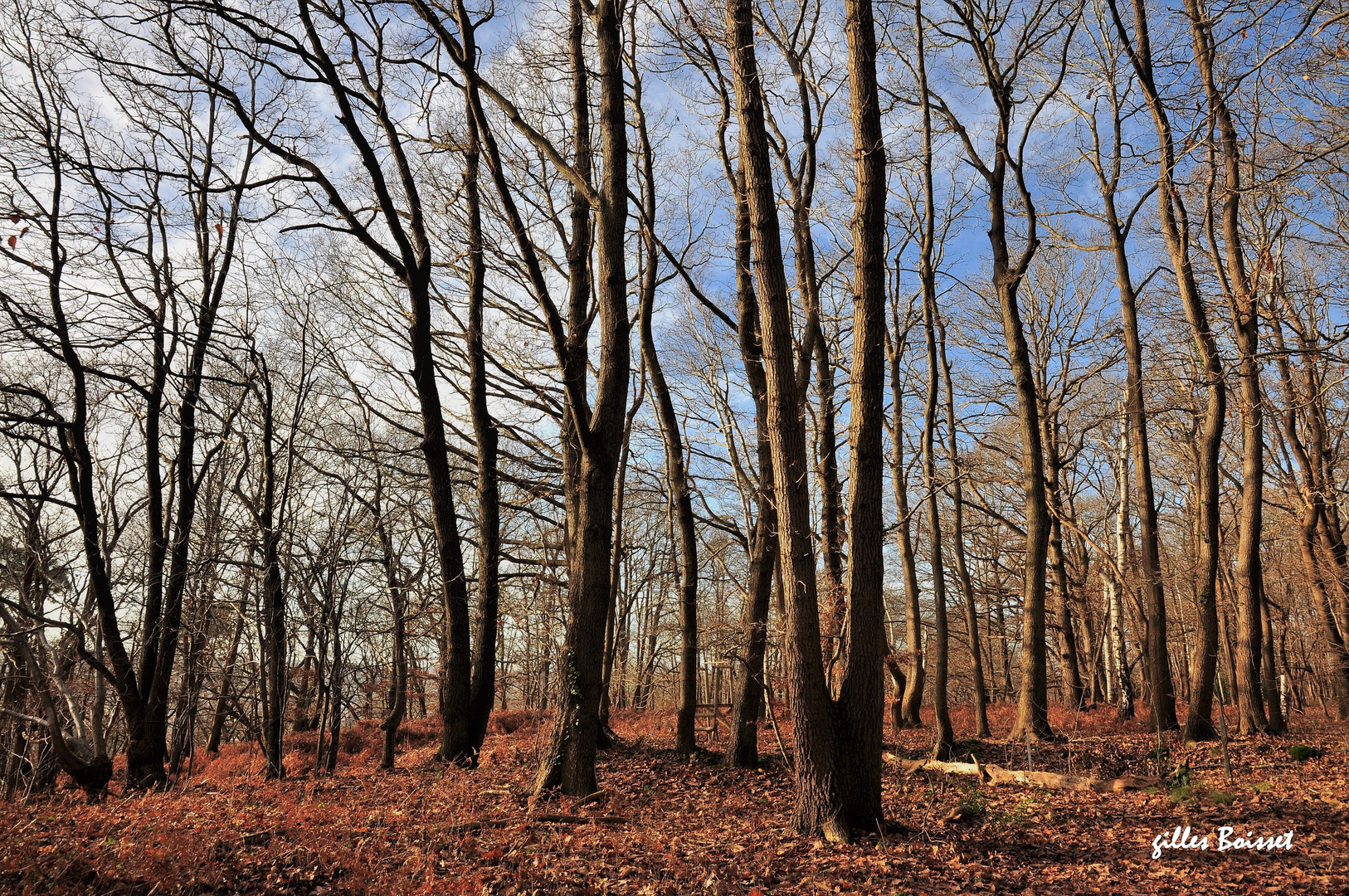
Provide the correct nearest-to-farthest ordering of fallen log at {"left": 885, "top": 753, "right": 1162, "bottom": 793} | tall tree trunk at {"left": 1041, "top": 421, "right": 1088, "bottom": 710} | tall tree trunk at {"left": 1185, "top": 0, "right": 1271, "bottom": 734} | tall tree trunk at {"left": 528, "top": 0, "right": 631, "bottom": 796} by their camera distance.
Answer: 1. tall tree trunk at {"left": 528, "top": 0, "right": 631, "bottom": 796}
2. fallen log at {"left": 885, "top": 753, "right": 1162, "bottom": 793}
3. tall tree trunk at {"left": 1185, "top": 0, "right": 1271, "bottom": 734}
4. tall tree trunk at {"left": 1041, "top": 421, "right": 1088, "bottom": 710}

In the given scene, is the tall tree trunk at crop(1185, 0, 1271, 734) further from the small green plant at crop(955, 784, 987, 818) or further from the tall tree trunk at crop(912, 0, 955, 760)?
the small green plant at crop(955, 784, 987, 818)

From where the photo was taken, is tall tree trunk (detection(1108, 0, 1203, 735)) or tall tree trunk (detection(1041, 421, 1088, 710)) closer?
tall tree trunk (detection(1108, 0, 1203, 735))

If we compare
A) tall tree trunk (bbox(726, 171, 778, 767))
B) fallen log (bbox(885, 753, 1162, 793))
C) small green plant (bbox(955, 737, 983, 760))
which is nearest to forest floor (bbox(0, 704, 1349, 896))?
fallen log (bbox(885, 753, 1162, 793))

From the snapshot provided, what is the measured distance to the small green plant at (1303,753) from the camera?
905 centimetres

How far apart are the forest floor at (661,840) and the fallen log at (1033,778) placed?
183 millimetres

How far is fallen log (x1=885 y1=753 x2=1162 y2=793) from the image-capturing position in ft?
25.9

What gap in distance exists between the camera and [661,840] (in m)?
6.08

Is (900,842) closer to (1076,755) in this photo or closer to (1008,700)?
(1076,755)

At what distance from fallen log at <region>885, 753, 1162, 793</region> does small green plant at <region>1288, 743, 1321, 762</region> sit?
2837 mm

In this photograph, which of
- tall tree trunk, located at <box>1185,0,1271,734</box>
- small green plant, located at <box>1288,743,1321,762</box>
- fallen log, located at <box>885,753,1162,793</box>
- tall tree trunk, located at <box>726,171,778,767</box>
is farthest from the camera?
tall tree trunk, located at <box>1185,0,1271,734</box>

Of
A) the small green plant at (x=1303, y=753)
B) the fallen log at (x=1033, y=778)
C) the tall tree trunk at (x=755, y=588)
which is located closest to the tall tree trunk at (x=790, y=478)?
the tall tree trunk at (x=755, y=588)

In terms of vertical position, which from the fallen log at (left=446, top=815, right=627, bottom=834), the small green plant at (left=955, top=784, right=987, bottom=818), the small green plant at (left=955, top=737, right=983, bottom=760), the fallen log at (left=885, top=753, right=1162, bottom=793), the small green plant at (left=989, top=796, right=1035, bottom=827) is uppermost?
the fallen log at (left=446, top=815, right=627, bottom=834)

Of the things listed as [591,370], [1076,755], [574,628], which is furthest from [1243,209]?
[574,628]

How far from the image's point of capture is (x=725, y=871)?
5.18 meters
